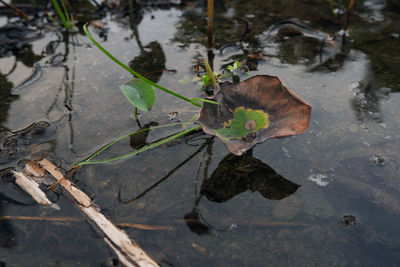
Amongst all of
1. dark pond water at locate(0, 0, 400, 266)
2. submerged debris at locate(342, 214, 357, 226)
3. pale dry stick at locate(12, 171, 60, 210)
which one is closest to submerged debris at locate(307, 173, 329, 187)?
dark pond water at locate(0, 0, 400, 266)

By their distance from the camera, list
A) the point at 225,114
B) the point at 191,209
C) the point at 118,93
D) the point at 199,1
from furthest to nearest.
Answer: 1. the point at 199,1
2. the point at 118,93
3. the point at 225,114
4. the point at 191,209

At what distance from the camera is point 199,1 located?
8.63 ft

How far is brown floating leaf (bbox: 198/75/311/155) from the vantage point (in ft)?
3.64

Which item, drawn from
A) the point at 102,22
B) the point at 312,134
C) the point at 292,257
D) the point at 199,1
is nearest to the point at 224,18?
the point at 199,1

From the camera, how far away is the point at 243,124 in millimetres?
1186

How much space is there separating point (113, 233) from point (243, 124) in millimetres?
593

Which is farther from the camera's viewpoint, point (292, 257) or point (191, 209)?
point (191, 209)

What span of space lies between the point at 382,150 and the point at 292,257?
0.62m

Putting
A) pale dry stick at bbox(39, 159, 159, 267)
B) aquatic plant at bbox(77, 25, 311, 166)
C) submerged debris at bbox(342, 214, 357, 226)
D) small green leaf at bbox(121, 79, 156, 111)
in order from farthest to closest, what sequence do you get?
small green leaf at bbox(121, 79, 156, 111), aquatic plant at bbox(77, 25, 311, 166), submerged debris at bbox(342, 214, 357, 226), pale dry stick at bbox(39, 159, 159, 267)

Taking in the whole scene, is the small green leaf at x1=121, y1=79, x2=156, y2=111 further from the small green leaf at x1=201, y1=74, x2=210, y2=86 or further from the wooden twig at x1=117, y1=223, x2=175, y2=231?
the wooden twig at x1=117, y1=223, x2=175, y2=231

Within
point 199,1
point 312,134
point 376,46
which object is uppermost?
point 199,1

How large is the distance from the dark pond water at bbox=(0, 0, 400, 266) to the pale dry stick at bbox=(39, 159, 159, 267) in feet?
0.10

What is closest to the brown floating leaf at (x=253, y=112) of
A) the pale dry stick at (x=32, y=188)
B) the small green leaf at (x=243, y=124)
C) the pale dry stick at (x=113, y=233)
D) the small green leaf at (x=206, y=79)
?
the small green leaf at (x=243, y=124)

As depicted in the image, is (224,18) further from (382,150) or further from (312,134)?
(382,150)
